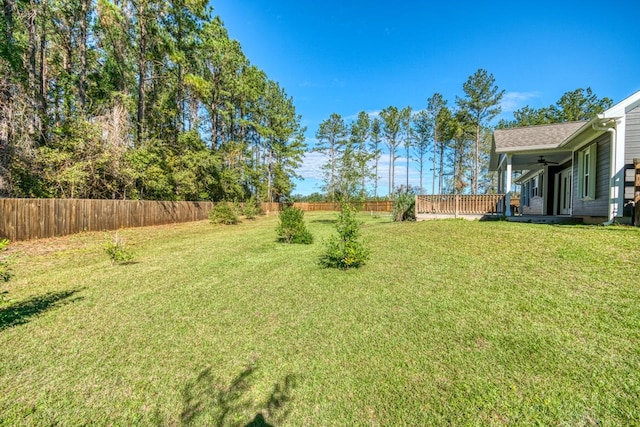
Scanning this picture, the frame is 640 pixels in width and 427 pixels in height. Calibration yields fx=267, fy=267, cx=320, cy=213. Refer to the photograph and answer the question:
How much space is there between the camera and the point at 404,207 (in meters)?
13.3

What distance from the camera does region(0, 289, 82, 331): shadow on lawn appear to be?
11.5 ft

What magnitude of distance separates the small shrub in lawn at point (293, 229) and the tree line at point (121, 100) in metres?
9.50

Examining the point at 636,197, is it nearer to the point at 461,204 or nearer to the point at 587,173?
the point at 587,173

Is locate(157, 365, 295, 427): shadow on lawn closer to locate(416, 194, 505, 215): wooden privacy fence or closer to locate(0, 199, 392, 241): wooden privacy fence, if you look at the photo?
locate(0, 199, 392, 241): wooden privacy fence

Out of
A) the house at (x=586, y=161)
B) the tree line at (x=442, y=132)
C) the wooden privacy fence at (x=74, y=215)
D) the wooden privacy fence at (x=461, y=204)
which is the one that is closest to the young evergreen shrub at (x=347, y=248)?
the house at (x=586, y=161)

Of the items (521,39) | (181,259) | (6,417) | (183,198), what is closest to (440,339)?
(6,417)

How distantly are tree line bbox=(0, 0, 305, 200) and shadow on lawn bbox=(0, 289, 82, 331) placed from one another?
8428 millimetres

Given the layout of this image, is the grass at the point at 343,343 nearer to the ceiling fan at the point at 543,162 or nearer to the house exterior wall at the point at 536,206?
the ceiling fan at the point at 543,162

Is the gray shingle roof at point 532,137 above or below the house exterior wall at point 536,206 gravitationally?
above

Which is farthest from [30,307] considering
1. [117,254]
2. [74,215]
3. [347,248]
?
[74,215]

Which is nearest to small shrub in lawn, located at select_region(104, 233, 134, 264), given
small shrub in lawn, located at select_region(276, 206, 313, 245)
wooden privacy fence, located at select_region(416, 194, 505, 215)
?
small shrub in lawn, located at select_region(276, 206, 313, 245)

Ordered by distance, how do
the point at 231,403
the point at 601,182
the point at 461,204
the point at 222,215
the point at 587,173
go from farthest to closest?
the point at 222,215 < the point at 461,204 < the point at 587,173 < the point at 601,182 < the point at 231,403

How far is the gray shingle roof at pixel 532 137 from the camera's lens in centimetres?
1038

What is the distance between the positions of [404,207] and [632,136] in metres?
7.65
